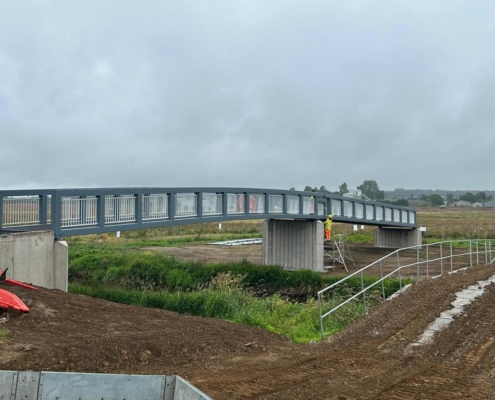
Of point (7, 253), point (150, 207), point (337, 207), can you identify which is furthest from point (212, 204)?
point (7, 253)

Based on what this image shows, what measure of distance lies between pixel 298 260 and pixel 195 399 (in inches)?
815

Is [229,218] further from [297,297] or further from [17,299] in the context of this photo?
[17,299]

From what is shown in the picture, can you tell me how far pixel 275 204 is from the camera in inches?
966

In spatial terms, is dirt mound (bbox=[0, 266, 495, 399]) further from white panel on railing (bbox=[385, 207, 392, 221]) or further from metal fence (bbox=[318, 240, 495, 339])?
white panel on railing (bbox=[385, 207, 392, 221])

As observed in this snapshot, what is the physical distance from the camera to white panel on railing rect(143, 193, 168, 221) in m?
17.7

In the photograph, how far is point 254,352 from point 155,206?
956 centimetres

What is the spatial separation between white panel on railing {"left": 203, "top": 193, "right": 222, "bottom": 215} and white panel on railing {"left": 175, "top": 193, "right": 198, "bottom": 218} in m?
0.58

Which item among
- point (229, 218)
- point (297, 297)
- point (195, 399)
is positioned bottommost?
point (297, 297)

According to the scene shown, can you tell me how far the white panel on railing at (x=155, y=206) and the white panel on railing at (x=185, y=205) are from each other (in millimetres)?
611

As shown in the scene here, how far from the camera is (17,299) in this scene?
9562 mm

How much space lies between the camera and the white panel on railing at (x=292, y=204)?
24.9 m

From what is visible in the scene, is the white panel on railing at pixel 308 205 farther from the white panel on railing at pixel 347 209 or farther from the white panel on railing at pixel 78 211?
the white panel on railing at pixel 78 211

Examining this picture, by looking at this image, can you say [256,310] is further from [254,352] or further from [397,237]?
[397,237]

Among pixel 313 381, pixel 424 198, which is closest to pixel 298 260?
pixel 313 381
